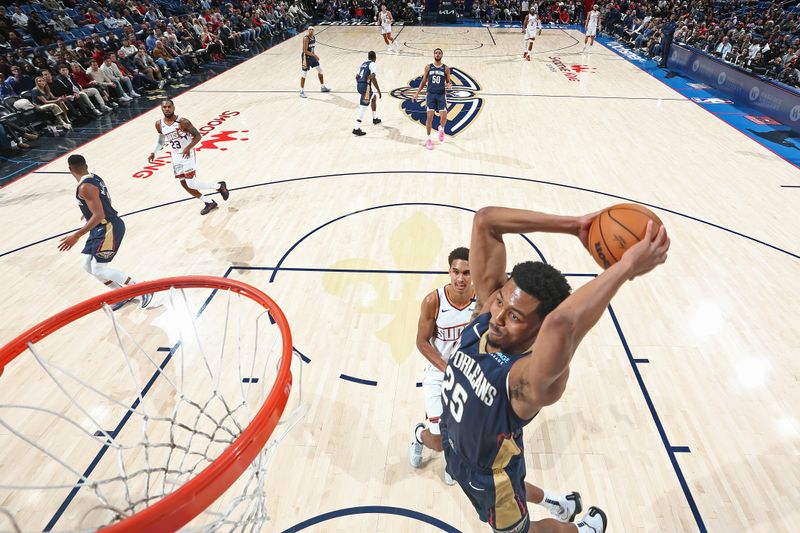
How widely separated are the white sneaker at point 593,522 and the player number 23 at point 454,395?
1.34 m

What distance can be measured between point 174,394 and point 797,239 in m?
7.80

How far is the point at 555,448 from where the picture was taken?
3.69 meters

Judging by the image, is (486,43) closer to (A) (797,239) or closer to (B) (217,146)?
(B) (217,146)

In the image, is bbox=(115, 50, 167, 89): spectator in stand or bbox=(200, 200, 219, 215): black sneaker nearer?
bbox=(200, 200, 219, 215): black sneaker

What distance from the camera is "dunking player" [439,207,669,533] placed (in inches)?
57.4

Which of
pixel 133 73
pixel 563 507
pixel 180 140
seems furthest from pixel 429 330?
pixel 133 73

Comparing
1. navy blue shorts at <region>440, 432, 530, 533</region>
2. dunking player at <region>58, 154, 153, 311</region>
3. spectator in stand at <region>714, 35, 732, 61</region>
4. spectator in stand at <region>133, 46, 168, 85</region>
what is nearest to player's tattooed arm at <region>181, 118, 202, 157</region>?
dunking player at <region>58, 154, 153, 311</region>

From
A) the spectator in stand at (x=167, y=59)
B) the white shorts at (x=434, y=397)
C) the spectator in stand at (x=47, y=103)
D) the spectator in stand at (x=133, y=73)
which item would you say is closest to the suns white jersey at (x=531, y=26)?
the spectator in stand at (x=167, y=59)

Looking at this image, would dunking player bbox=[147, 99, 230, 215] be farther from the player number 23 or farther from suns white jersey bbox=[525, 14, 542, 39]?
suns white jersey bbox=[525, 14, 542, 39]

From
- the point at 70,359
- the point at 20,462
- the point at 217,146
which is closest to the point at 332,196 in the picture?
the point at 217,146

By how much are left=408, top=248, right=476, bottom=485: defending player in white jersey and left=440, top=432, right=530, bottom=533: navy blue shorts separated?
81cm

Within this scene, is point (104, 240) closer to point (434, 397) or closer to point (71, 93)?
point (434, 397)

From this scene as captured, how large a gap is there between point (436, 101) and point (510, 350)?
771 centimetres

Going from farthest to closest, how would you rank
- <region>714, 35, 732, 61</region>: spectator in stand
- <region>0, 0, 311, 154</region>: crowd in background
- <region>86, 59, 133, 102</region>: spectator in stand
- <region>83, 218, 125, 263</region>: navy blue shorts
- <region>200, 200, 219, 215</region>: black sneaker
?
<region>714, 35, 732, 61</region>: spectator in stand → <region>86, 59, 133, 102</region>: spectator in stand → <region>0, 0, 311, 154</region>: crowd in background → <region>200, 200, 219, 215</region>: black sneaker → <region>83, 218, 125, 263</region>: navy blue shorts
